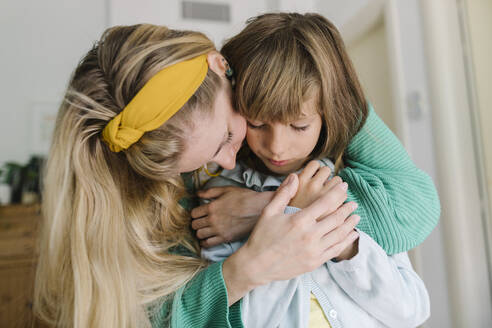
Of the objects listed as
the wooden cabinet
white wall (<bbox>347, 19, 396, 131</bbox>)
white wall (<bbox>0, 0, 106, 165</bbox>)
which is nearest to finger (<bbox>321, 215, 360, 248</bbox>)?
white wall (<bbox>347, 19, 396, 131</bbox>)

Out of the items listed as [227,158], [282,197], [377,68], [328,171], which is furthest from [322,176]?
[377,68]

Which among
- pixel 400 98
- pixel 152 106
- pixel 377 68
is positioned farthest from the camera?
pixel 377 68

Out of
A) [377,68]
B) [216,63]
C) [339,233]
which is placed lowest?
[339,233]

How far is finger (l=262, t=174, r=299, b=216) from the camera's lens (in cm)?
87

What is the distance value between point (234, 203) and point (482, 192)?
1.49m

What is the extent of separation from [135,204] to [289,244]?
43cm

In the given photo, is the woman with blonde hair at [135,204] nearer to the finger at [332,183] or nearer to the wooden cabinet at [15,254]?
the finger at [332,183]

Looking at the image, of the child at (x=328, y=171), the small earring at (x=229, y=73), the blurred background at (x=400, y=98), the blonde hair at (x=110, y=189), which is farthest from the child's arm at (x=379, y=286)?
the blurred background at (x=400, y=98)

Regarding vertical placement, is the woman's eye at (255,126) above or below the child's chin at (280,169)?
above

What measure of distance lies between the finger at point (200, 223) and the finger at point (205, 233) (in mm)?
13

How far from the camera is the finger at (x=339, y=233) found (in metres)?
0.84

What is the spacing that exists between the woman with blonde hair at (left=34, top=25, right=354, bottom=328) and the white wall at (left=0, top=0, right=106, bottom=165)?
273cm

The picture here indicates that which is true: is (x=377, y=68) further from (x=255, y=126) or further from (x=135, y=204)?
(x=135, y=204)

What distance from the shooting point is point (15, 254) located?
2.76 m
